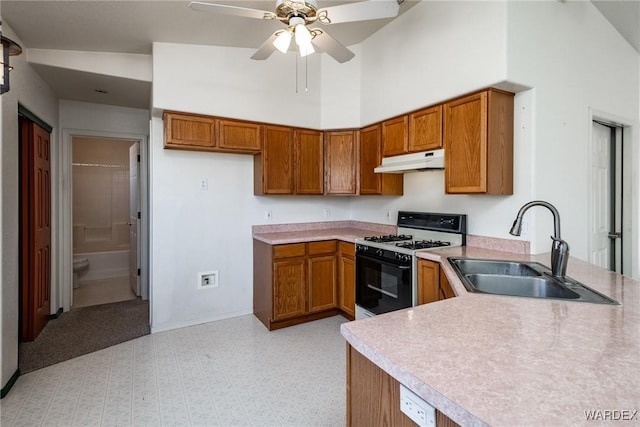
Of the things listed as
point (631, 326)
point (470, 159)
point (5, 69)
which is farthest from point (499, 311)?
point (5, 69)

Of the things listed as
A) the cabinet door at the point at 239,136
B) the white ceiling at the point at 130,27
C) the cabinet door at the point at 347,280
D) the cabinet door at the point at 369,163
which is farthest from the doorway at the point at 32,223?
the cabinet door at the point at 369,163

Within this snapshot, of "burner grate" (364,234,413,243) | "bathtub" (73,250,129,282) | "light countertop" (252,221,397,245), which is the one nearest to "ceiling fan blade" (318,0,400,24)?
"burner grate" (364,234,413,243)

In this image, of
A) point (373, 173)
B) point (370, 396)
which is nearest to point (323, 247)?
point (373, 173)

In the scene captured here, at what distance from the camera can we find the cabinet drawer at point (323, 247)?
3.36 m

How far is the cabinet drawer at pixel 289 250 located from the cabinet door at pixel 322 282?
0.16m

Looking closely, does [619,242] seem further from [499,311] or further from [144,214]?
[144,214]

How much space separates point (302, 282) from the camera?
11.0ft

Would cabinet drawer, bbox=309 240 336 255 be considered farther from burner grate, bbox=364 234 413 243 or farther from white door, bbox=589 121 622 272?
white door, bbox=589 121 622 272

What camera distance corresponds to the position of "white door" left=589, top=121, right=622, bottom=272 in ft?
9.83

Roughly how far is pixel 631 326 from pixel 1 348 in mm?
3298

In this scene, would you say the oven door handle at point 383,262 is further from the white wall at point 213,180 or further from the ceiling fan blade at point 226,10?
the ceiling fan blade at point 226,10

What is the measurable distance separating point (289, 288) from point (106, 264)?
13.9 feet

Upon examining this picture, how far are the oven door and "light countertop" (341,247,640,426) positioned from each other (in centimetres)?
125

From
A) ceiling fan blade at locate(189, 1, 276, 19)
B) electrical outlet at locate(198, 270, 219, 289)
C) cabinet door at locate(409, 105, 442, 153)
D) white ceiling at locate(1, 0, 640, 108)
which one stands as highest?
white ceiling at locate(1, 0, 640, 108)
